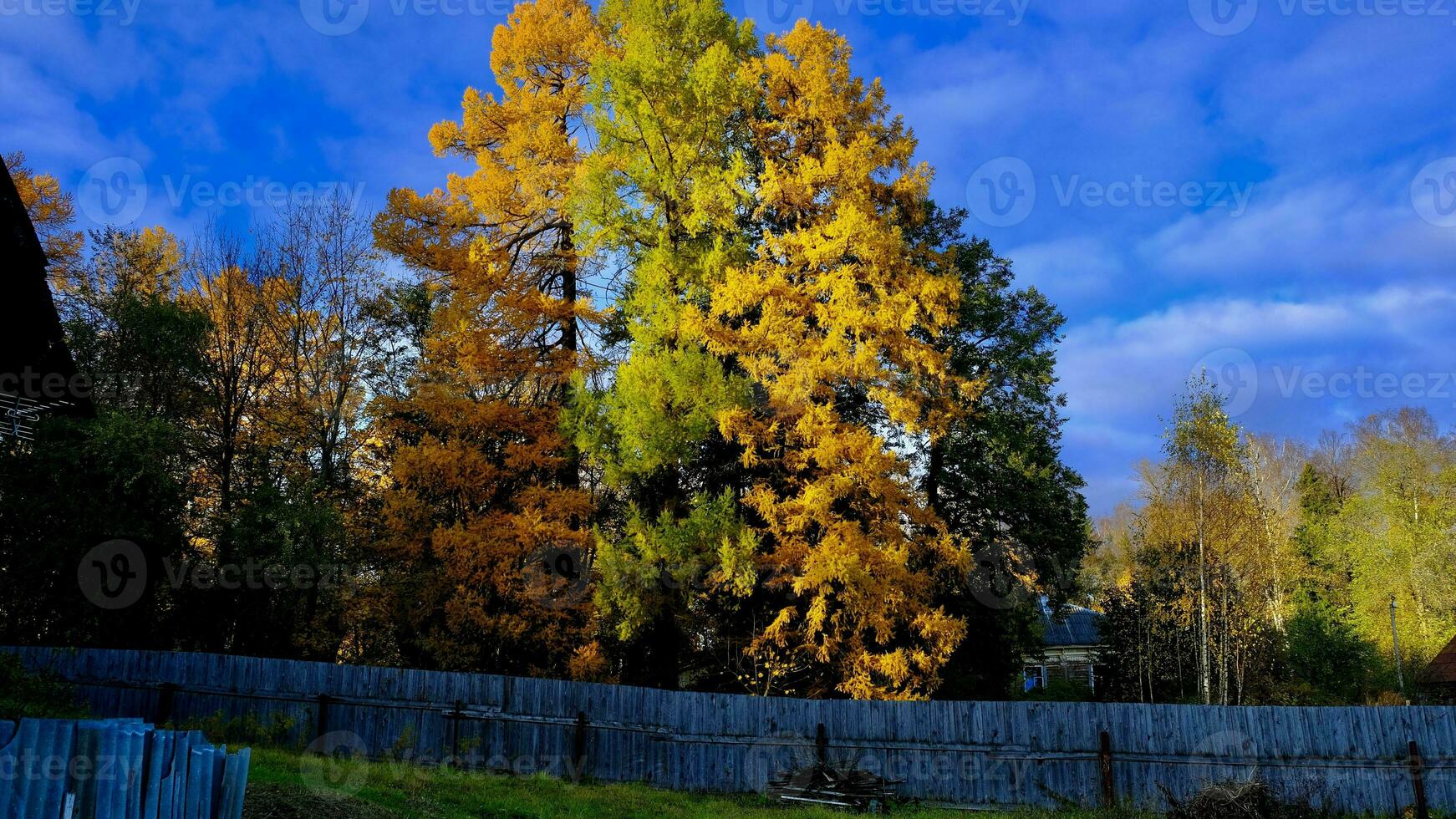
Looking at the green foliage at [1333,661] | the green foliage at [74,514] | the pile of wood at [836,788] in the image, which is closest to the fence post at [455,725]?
the pile of wood at [836,788]

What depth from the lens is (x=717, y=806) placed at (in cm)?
1437

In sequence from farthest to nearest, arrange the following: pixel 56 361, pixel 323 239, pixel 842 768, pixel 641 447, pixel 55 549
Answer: pixel 323 239 → pixel 641 447 → pixel 55 549 → pixel 842 768 → pixel 56 361

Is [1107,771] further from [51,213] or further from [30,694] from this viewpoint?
[51,213]

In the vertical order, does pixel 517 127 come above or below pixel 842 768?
above

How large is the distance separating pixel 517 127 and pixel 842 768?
17.7 meters

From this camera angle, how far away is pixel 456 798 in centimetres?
Result: 1222

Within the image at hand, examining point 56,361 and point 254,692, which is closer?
point 56,361

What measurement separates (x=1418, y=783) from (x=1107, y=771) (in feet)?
15.0

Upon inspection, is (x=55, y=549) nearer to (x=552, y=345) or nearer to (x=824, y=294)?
(x=552, y=345)

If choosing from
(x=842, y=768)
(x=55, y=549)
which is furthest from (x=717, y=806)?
(x=55, y=549)

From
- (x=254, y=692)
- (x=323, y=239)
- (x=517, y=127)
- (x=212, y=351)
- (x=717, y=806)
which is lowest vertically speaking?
(x=717, y=806)

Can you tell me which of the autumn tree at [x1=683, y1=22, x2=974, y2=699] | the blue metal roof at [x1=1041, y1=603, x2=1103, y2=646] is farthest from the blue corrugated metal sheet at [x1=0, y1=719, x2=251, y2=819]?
the blue metal roof at [x1=1041, y1=603, x2=1103, y2=646]

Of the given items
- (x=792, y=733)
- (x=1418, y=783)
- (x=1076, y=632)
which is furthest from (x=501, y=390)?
(x=1076, y=632)

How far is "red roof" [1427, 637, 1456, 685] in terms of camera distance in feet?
78.1
